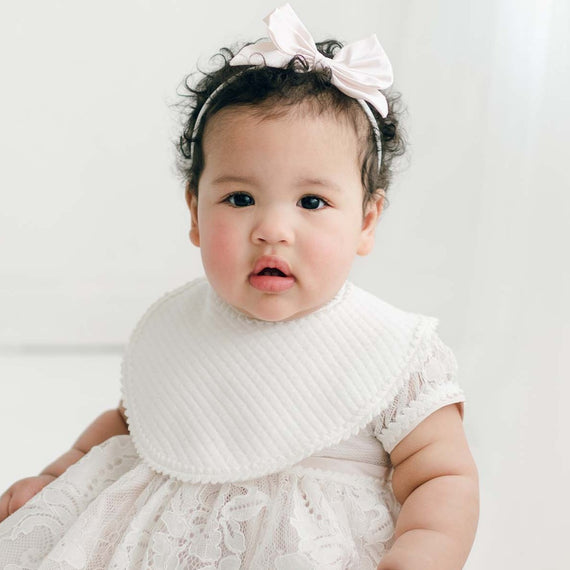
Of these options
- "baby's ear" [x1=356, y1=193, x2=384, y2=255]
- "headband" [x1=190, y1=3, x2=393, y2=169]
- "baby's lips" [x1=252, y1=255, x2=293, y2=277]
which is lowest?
"baby's lips" [x1=252, y1=255, x2=293, y2=277]

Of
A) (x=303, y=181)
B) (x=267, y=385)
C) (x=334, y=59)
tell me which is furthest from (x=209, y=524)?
(x=334, y=59)

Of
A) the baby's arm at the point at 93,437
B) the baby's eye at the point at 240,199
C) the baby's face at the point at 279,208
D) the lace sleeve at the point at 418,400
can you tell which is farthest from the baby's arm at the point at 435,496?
the baby's arm at the point at 93,437

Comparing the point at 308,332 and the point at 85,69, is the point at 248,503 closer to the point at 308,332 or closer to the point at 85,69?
the point at 308,332

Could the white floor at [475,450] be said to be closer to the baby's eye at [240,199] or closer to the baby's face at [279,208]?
the baby's face at [279,208]

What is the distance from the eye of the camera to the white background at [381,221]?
63.3 inches

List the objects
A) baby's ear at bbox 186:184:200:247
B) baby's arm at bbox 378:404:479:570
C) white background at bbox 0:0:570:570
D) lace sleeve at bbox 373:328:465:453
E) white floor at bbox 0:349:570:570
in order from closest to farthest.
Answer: baby's arm at bbox 378:404:479:570
lace sleeve at bbox 373:328:465:453
baby's ear at bbox 186:184:200:247
white floor at bbox 0:349:570:570
white background at bbox 0:0:570:570

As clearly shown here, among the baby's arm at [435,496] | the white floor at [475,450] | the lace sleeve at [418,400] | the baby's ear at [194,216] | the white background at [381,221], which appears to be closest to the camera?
the baby's arm at [435,496]

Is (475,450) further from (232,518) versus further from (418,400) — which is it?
(232,518)

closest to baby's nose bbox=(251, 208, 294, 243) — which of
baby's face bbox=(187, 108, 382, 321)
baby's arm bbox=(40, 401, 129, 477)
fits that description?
baby's face bbox=(187, 108, 382, 321)

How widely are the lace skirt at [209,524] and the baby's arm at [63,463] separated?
8 centimetres

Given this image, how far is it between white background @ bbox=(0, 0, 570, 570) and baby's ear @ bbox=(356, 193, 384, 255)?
1.66ft

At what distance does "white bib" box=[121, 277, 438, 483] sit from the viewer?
42.4 inches

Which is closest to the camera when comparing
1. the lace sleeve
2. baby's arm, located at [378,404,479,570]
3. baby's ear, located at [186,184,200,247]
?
baby's arm, located at [378,404,479,570]

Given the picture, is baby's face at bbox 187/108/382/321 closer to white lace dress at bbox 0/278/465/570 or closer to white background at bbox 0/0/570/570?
white lace dress at bbox 0/278/465/570
